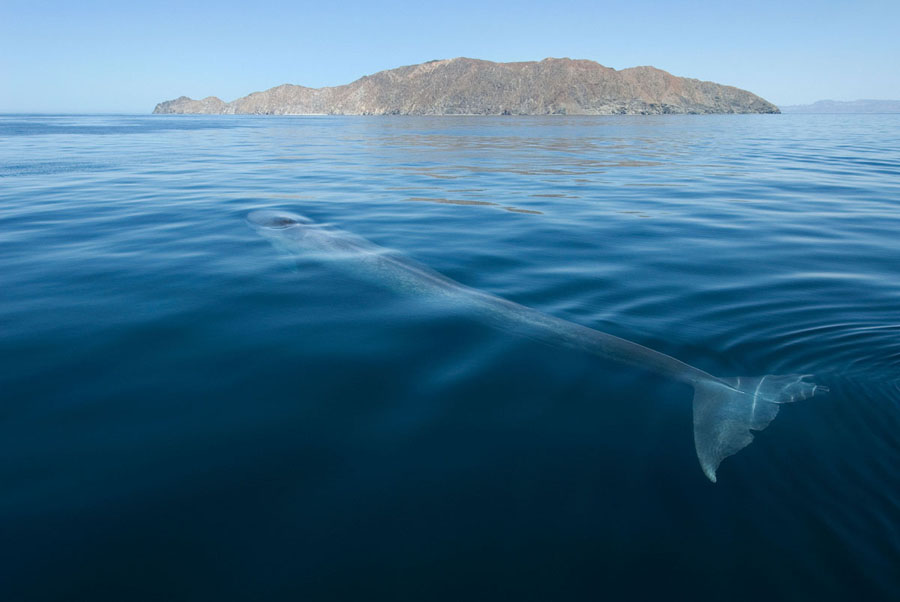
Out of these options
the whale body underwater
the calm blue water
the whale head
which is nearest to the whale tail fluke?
the whale body underwater

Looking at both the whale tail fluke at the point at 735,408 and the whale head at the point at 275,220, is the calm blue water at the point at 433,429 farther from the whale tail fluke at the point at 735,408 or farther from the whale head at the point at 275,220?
the whale head at the point at 275,220

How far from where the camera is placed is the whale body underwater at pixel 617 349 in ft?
16.8

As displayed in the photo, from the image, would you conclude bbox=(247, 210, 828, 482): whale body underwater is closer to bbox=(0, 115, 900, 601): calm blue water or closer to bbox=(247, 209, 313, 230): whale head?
bbox=(0, 115, 900, 601): calm blue water

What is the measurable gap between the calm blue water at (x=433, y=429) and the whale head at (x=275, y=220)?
1.86m

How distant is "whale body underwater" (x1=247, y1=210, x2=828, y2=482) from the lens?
513 cm

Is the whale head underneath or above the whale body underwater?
above

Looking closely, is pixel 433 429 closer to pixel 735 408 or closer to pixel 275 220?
pixel 735 408

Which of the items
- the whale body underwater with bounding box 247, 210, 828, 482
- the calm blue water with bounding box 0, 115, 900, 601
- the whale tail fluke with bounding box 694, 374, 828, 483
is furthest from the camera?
the whale body underwater with bounding box 247, 210, 828, 482

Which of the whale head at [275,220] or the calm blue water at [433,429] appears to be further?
the whale head at [275,220]

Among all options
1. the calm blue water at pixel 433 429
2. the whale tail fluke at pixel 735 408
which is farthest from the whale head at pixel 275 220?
the whale tail fluke at pixel 735 408

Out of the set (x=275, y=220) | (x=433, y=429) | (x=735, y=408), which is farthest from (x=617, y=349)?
(x=275, y=220)

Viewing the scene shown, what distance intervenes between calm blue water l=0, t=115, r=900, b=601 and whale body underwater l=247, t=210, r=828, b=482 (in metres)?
0.19

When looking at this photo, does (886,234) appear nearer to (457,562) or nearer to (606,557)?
(606,557)

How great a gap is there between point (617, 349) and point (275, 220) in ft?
37.1
